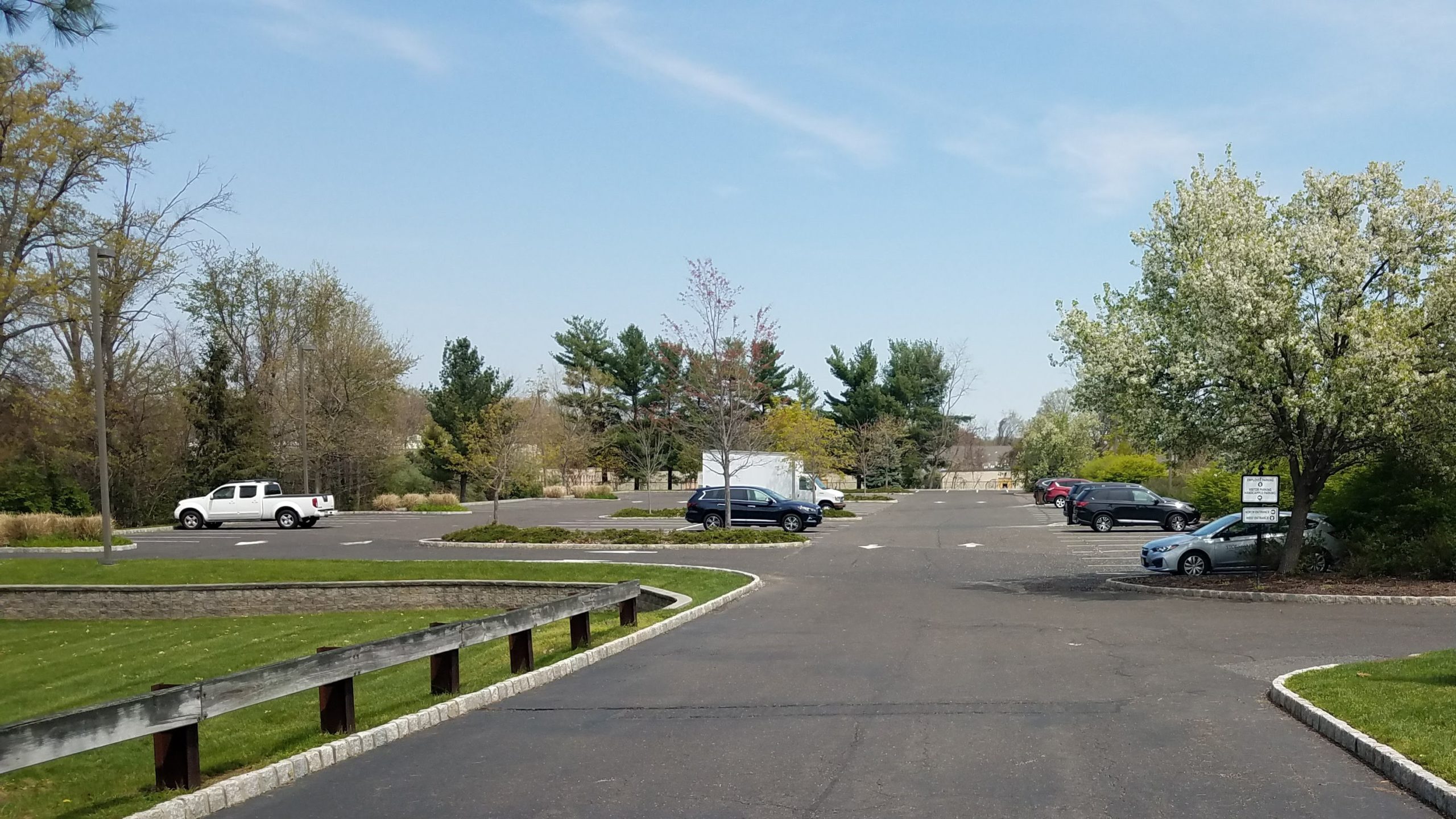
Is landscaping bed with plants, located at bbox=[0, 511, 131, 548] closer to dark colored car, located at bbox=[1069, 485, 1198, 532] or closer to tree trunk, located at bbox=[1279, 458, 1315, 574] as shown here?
dark colored car, located at bbox=[1069, 485, 1198, 532]

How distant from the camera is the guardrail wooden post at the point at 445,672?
411 inches

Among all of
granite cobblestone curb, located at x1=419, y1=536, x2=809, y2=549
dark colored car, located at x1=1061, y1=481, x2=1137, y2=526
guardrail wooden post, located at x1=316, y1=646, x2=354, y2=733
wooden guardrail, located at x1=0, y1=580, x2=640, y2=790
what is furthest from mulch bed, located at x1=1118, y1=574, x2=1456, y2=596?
dark colored car, located at x1=1061, y1=481, x2=1137, y2=526

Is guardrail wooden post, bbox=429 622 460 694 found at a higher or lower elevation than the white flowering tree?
lower

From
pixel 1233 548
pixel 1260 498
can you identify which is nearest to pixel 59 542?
pixel 1233 548

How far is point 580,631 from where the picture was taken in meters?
13.5

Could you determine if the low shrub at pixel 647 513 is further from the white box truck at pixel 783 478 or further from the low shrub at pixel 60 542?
the low shrub at pixel 60 542

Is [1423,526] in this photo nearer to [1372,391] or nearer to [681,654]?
[1372,391]

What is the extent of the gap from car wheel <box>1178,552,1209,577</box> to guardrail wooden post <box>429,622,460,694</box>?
55.1 feet

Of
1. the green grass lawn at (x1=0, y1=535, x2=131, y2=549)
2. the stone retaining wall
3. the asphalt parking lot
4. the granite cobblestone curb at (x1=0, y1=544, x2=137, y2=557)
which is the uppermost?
the asphalt parking lot

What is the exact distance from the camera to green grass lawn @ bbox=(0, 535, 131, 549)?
33.9 m

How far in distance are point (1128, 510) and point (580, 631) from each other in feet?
96.0

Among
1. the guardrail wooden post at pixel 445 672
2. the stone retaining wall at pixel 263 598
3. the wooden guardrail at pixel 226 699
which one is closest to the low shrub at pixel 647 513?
the stone retaining wall at pixel 263 598

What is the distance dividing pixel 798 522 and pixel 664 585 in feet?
55.2

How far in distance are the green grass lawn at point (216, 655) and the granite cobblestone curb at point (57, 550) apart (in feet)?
14.1
